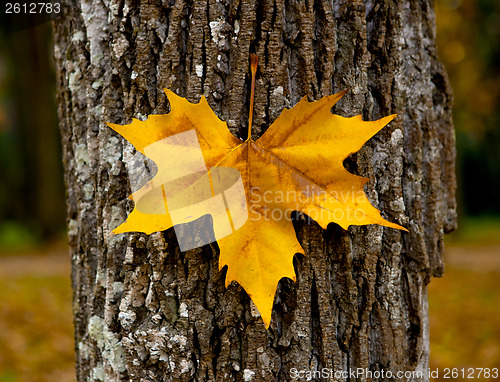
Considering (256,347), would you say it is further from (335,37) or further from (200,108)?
(335,37)

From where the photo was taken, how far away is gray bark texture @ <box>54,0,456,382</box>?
1061 millimetres

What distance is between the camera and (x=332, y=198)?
970 mm

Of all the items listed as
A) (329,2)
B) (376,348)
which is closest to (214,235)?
(376,348)

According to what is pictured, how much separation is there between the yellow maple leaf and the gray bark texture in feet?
0.32

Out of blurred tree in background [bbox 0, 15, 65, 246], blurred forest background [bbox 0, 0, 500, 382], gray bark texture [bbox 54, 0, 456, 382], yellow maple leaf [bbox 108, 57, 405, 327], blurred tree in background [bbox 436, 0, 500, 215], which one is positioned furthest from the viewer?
blurred tree in background [bbox 0, 15, 65, 246]

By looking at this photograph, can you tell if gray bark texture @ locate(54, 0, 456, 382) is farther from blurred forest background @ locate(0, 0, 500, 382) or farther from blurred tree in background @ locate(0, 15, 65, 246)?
blurred tree in background @ locate(0, 15, 65, 246)

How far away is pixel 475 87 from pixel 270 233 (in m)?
11.0

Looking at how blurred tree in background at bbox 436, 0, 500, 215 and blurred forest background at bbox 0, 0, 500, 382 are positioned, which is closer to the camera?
blurred forest background at bbox 0, 0, 500, 382

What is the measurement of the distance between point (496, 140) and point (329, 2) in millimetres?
15819

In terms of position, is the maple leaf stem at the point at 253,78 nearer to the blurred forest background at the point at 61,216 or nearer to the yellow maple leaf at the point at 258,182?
the yellow maple leaf at the point at 258,182

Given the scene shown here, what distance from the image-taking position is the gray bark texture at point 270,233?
1.06 metres

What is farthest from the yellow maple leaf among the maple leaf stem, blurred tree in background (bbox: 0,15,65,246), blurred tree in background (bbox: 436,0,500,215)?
blurred tree in background (bbox: 0,15,65,246)

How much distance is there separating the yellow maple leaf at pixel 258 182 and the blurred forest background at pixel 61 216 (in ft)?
10.9

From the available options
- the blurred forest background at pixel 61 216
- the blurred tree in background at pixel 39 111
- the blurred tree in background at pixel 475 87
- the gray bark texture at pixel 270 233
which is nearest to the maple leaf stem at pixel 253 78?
the gray bark texture at pixel 270 233
